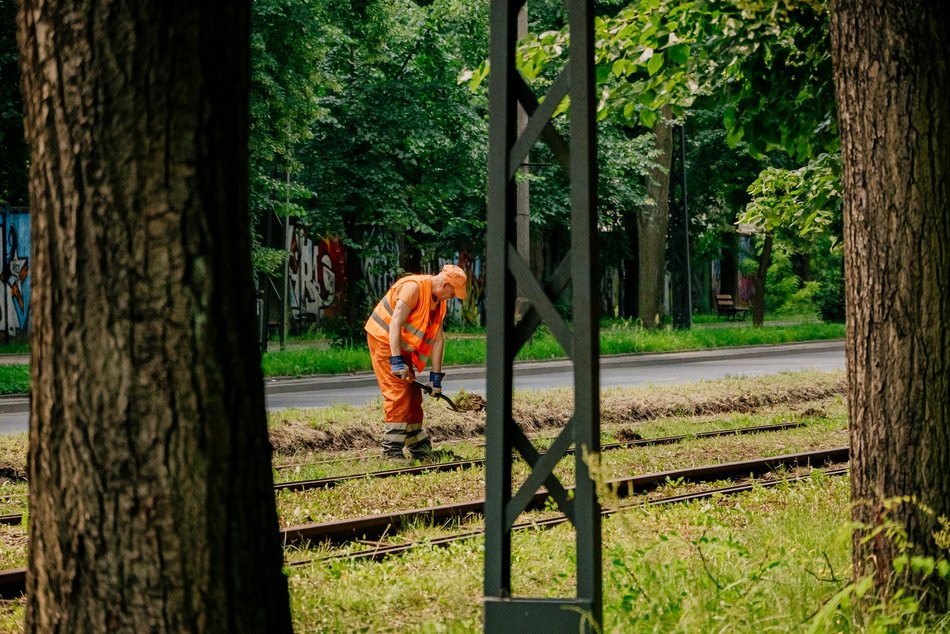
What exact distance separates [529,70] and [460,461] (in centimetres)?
357

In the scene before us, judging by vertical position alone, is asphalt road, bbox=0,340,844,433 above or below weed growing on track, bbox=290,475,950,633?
above

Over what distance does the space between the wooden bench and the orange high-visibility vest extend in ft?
111

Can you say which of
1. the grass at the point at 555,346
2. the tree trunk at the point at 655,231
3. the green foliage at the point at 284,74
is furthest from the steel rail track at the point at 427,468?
the tree trunk at the point at 655,231

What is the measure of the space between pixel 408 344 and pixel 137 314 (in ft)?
22.6

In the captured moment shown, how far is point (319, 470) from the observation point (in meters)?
9.90

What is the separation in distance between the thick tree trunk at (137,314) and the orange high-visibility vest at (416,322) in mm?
6552

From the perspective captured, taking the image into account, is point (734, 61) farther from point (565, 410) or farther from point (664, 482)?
point (565, 410)

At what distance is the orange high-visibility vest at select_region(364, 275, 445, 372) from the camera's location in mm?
9844

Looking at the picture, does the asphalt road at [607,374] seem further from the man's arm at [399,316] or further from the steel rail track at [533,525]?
the steel rail track at [533,525]

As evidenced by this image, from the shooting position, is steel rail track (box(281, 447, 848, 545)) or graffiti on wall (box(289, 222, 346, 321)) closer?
steel rail track (box(281, 447, 848, 545))

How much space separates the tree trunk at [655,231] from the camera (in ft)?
95.4

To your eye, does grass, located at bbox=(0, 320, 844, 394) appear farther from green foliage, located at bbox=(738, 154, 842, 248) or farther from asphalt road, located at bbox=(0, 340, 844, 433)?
green foliage, located at bbox=(738, 154, 842, 248)

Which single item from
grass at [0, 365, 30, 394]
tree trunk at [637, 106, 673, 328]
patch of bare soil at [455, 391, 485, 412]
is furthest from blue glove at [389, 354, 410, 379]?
tree trunk at [637, 106, 673, 328]

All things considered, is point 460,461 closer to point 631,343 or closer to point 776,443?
point 776,443
